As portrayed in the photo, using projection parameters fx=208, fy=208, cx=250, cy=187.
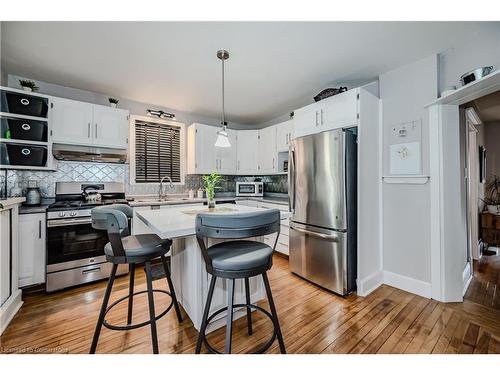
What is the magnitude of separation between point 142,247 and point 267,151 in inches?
119

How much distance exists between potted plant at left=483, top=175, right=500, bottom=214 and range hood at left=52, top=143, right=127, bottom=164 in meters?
6.17

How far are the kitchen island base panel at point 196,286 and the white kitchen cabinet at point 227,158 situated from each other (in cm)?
234

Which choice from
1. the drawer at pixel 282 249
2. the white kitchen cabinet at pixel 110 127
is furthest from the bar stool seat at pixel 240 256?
Result: the white kitchen cabinet at pixel 110 127

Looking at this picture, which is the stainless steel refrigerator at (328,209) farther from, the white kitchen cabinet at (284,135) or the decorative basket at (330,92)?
the white kitchen cabinet at (284,135)

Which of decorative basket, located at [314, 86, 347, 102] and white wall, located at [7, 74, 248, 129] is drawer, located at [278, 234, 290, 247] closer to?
decorative basket, located at [314, 86, 347, 102]

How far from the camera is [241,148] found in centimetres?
427

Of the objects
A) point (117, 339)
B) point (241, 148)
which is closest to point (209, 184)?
point (117, 339)

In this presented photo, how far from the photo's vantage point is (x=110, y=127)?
3.01m

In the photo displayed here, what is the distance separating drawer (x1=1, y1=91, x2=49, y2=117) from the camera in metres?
2.34

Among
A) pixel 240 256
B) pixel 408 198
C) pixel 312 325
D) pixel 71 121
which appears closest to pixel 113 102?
pixel 71 121

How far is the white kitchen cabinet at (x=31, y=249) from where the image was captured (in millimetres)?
2158

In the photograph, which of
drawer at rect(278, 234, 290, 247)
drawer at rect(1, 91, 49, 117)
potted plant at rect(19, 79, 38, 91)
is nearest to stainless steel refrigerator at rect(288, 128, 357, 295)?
drawer at rect(278, 234, 290, 247)

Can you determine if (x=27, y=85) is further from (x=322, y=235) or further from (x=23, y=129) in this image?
(x=322, y=235)
